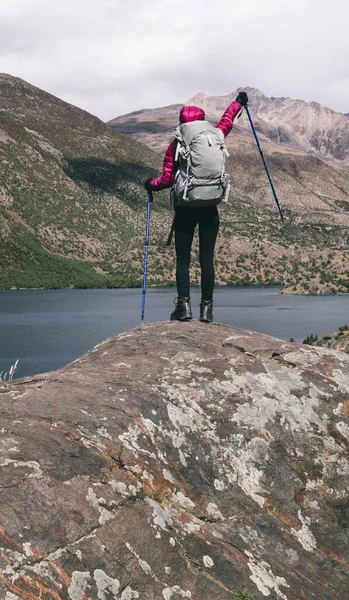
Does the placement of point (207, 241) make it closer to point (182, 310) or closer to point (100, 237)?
point (182, 310)

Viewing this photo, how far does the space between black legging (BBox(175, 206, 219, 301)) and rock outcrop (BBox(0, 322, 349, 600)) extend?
2.26 metres

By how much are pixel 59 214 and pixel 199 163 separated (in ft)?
511

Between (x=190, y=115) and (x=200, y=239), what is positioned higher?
(x=190, y=115)

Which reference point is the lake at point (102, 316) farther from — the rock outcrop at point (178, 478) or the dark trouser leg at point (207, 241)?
the rock outcrop at point (178, 478)

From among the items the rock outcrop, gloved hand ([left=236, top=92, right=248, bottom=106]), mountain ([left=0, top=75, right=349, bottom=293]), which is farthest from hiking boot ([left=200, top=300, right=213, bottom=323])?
mountain ([left=0, top=75, right=349, bottom=293])

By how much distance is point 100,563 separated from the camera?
15.2 feet

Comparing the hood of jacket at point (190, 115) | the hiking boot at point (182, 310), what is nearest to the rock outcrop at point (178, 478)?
the hiking boot at point (182, 310)

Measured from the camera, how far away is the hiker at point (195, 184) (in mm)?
8828

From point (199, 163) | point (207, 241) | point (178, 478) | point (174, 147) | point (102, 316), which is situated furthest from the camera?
point (102, 316)

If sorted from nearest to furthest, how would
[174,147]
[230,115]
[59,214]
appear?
[174,147] < [230,115] < [59,214]

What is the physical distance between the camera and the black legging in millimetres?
9715

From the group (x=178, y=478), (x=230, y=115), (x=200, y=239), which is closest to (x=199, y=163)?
(x=200, y=239)

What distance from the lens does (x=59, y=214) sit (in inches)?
6324

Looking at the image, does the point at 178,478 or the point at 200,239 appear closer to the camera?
the point at 178,478
